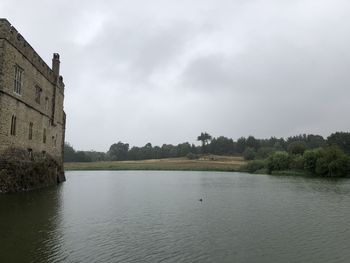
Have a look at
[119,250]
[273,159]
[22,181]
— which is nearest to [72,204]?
[22,181]

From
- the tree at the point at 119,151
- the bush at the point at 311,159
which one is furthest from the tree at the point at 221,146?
the bush at the point at 311,159

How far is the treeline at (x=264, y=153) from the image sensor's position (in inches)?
3145

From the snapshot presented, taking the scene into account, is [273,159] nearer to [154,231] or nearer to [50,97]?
[50,97]

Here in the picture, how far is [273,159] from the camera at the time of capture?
9306 cm

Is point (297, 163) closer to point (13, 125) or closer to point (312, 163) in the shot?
point (312, 163)

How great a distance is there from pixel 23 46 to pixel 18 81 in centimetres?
293

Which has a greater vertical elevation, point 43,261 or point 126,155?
point 126,155

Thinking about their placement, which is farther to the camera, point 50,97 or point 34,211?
point 50,97

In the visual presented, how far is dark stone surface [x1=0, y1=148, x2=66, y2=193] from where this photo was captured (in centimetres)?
2769

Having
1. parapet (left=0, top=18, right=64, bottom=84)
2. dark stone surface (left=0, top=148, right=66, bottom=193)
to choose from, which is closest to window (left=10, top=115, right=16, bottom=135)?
dark stone surface (left=0, top=148, right=66, bottom=193)

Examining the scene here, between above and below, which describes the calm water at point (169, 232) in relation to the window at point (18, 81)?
below

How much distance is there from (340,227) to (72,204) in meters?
15.8

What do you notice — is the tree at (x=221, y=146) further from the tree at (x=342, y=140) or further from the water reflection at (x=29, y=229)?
the water reflection at (x=29, y=229)

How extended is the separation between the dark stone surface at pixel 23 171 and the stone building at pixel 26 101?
129mm
